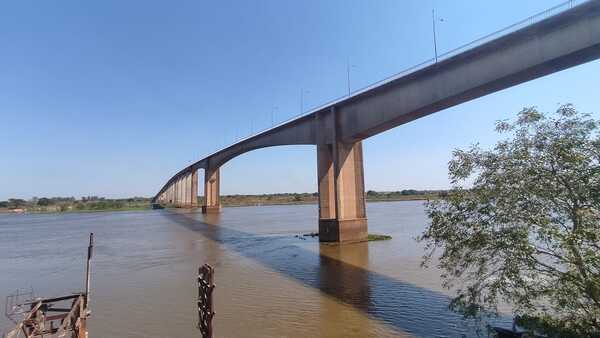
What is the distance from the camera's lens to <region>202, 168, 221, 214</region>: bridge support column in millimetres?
89312

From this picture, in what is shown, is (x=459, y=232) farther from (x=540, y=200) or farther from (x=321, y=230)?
(x=321, y=230)

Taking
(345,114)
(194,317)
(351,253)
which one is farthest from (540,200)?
(345,114)

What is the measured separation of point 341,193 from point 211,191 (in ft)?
212

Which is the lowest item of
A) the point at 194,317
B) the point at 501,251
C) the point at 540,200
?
the point at 194,317

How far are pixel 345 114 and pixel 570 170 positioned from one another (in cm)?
2376

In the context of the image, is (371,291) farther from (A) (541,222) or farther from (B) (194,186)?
(B) (194,186)

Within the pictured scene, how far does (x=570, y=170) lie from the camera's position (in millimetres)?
8242

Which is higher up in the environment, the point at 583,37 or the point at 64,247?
the point at 583,37

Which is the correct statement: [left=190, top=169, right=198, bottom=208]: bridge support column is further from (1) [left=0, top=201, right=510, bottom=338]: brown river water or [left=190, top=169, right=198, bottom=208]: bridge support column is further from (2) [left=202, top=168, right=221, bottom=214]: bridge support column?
(1) [left=0, top=201, right=510, bottom=338]: brown river water

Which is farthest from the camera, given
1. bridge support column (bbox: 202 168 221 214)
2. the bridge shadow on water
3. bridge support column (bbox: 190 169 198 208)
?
bridge support column (bbox: 190 169 198 208)

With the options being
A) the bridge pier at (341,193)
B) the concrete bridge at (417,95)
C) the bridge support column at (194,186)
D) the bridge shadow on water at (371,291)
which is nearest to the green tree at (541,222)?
the bridge shadow on water at (371,291)

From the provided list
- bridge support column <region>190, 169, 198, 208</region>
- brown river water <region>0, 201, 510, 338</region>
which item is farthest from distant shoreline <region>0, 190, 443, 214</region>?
brown river water <region>0, 201, 510, 338</region>

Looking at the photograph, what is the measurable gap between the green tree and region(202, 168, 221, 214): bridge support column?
82692mm

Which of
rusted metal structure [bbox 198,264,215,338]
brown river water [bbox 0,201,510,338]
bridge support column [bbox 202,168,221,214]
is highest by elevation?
bridge support column [bbox 202,168,221,214]
